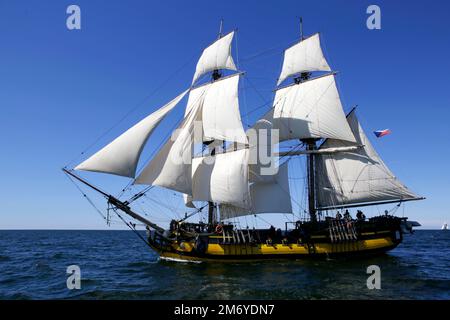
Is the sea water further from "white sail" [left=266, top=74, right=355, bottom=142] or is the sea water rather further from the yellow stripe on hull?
"white sail" [left=266, top=74, right=355, bottom=142]

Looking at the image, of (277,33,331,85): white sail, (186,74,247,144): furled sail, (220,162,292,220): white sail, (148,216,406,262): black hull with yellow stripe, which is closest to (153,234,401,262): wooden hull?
(148,216,406,262): black hull with yellow stripe

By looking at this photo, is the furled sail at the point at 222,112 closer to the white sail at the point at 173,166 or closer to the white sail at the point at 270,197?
the white sail at the point at 173,166

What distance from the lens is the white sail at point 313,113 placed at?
4072cm

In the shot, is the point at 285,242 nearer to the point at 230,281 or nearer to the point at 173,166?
the point at 230,281

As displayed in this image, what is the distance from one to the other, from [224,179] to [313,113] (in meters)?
15.3

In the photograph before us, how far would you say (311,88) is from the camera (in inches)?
1703

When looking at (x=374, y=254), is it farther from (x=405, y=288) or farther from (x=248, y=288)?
(x=248, y=288)

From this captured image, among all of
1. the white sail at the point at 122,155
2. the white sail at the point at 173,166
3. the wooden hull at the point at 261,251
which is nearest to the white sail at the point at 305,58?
the white sail at the point at 173,166

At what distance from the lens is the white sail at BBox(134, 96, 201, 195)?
100ft

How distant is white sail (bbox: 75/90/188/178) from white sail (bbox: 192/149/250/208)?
7712mm

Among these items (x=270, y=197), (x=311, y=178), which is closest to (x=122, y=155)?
(x=270, y=197)

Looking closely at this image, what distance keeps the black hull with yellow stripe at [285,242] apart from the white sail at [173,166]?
4.33m

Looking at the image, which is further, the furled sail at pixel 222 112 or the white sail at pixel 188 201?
the white sail at pixel 188 201

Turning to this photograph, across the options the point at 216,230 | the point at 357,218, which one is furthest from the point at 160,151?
the point at 357,218
